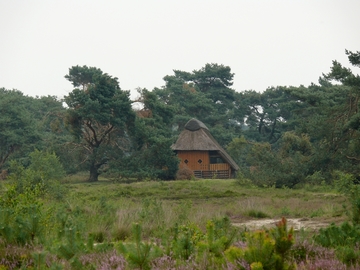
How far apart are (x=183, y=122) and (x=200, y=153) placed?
26.3 ft

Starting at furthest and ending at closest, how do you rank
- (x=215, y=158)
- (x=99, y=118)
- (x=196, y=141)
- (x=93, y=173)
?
(x=215, y=158)
(x=196, y=141)
(x=93, y=173)
(x=99, y=118)

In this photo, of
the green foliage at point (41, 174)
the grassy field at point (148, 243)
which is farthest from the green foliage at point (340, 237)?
the green foliage at point (41, 174)

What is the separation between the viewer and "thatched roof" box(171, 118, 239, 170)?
40344mm

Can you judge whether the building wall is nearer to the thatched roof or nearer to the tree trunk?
the thatched roof

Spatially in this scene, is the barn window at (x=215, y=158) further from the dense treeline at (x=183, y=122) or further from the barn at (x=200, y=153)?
the dense treeline at (x=183, y=122)

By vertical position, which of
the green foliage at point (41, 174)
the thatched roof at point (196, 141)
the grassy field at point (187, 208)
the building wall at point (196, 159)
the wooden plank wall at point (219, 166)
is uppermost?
the thatched roof at point (196, 141)

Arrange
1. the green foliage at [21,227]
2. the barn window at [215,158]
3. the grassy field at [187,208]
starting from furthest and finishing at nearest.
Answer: the barn window at [215,158]
the grassy field at [187,208]
the green foliage at [21,227]

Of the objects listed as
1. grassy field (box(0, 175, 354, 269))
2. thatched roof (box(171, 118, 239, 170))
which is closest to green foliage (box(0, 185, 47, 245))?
grassy field (box(0, 175, 354, 269))

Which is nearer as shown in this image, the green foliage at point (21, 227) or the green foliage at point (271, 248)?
the green foliage at point (271, 248)

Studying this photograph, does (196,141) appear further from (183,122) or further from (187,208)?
(187,208)

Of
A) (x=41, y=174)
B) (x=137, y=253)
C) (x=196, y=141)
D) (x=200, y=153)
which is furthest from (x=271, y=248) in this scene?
(x=200, y=153)

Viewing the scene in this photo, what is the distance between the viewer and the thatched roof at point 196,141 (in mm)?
40344

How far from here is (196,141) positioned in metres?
40.5

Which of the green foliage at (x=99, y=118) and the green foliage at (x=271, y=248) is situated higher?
the green foliage at (x=99, y=118)
